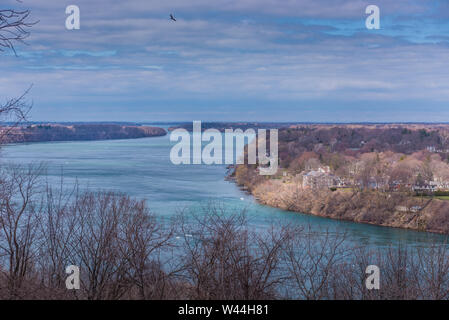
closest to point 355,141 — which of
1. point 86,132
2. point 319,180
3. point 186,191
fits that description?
point 319,180

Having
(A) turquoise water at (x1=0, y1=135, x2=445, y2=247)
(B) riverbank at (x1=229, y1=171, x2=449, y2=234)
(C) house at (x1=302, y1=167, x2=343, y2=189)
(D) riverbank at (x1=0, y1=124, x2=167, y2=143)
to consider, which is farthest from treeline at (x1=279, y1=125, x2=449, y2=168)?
(D) riverbank at (x1=0, y1=124, x2=167, y2=143)

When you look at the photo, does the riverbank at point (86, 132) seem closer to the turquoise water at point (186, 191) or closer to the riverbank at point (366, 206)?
the turquoise water at point (186, 191)

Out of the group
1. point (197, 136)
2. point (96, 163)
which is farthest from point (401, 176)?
point (197, 136)

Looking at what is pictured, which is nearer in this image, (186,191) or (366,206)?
Answer: (366,206)

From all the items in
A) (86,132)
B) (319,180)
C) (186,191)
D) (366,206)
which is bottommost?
(366,206)

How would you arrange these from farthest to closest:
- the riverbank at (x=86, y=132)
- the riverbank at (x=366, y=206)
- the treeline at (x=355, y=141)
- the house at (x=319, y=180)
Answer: the riverbank at (x=86, y=132)
the treeline at (x=355, y=141)
the house at (x=319, y=180)
the riverbank at (x=366, y=206)

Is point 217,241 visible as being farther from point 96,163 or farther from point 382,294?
point 96,163

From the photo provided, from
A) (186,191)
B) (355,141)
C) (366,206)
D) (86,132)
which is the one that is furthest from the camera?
(86,132)

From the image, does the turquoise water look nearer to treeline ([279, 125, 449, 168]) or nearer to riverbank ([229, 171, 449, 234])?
riverbank ([229, 171, 449, 234])

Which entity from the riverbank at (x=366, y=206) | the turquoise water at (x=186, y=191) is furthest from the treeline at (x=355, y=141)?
the riverbank at (x=366, y=206)

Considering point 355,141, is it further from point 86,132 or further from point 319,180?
point 86,132

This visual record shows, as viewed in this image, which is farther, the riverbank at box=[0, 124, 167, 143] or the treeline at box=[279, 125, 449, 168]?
the riverbank at box=[0, 124, 167, 143]
